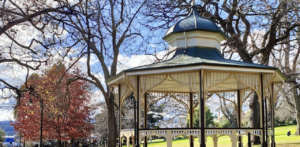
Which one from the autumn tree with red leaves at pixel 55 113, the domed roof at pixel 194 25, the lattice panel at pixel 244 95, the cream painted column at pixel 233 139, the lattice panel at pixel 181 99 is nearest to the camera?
the cream painted column at pixel 233 139

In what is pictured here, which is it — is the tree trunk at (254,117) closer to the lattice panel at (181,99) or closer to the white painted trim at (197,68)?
the lattice panel at (181,99)

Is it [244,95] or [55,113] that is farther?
[55,113]

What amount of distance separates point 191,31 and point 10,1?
876 cm

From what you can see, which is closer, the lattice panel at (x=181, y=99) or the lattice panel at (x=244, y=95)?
the lattice panel at (x=244, y=95)

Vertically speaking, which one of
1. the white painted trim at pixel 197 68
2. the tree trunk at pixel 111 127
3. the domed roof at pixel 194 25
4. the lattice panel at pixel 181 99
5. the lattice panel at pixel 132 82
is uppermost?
the domed roof at pixel 194 25

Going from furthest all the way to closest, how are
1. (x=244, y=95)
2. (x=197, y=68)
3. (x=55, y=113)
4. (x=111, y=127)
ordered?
(x=55, y=113), (x=111, y=127), (x=244, y=95), (x=197, y=68)

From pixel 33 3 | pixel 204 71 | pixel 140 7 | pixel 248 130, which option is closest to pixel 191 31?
pixel 204 71

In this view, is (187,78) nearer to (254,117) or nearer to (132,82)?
(132,82)

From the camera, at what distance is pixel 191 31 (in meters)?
15.8

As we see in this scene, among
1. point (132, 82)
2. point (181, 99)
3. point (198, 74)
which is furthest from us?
point (181, 99)

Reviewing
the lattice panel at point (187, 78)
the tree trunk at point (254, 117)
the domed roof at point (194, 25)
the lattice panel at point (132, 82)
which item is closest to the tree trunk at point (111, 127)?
the tree trunk at point (254, 117)

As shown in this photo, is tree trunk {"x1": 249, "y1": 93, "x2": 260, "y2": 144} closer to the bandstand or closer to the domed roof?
the bandstand

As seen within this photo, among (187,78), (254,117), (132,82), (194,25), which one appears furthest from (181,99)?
(132,82)

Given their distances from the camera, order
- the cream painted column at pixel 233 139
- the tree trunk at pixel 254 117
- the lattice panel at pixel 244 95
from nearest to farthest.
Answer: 1. the cream painted column at pixel 233 139
2. the lattice panel at pixel 244 95
3. the tree trunk at pixel 254 117
